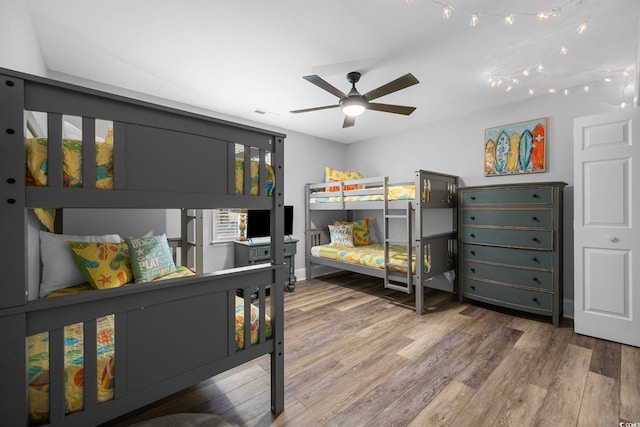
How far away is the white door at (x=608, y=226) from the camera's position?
90.4 inches

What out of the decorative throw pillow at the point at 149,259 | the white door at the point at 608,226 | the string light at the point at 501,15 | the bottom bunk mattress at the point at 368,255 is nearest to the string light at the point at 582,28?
the string light at the point at 501,15

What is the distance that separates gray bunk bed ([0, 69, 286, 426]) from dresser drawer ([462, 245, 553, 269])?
8.64ft

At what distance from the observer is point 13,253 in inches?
34.6

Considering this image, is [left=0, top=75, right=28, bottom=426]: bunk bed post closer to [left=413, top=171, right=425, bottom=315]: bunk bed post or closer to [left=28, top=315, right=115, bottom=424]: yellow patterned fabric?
[left=28, top=315, right=115, bottom=424]: yellow patterned fabric

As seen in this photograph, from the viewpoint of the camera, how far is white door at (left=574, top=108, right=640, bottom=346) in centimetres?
230

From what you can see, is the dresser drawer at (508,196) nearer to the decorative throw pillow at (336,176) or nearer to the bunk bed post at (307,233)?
the decorative throw pillow at (336,176)

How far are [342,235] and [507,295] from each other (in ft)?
7.46

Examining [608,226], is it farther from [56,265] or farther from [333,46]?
[56,265]

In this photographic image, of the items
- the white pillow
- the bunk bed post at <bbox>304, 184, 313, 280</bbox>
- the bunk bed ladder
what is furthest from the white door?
the white pillow

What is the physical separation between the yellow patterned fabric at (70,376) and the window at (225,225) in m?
2.46

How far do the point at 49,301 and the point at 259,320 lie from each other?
904 mm

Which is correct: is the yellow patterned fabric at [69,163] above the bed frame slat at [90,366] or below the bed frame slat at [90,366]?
above

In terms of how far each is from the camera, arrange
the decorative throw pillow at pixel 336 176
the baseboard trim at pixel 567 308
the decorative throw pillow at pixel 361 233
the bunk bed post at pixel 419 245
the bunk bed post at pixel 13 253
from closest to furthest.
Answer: the bunk bed post at pixel 13 253 < the baseboard trim at pixel 567 308 < the bunk bed post at pixel 419 245 < the decorative throw pillow at pixel 336 176 < the decorative throw pillow at pixel 361 233

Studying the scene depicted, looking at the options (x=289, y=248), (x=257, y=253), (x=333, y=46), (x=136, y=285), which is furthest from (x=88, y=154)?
(x=289, y=248)
